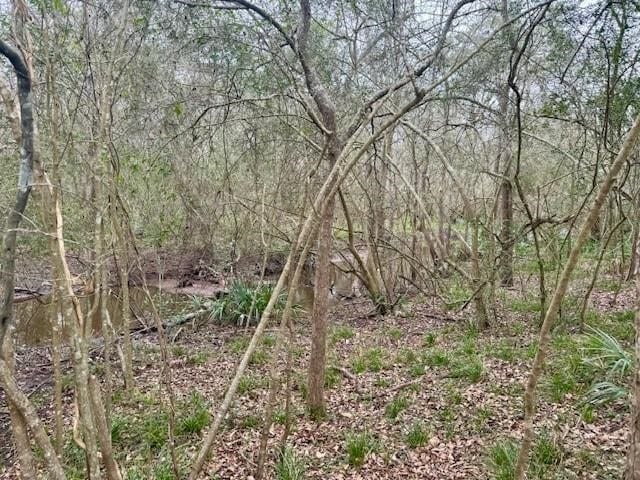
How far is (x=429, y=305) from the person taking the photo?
8.96m

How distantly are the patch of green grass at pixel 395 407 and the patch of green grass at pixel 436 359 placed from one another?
0.99 metres

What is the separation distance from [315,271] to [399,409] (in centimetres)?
173

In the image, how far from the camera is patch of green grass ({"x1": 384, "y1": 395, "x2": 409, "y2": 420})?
4.43 meters

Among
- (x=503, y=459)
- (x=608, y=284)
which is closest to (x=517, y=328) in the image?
(x=608, y=284)

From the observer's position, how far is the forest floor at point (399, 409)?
3555 mm

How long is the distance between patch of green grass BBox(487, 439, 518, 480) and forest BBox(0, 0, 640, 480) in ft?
0.06

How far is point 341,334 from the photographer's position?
739cm

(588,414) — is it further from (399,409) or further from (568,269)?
(568,269)

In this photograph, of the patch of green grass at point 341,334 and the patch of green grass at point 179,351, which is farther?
the patch of green grass at point 341,334

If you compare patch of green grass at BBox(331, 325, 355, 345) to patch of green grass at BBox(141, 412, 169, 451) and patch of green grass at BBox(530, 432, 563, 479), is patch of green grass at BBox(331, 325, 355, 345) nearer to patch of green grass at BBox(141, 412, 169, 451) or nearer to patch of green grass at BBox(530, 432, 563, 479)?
patch of green grass at BBox(141, 412, 169, 451)

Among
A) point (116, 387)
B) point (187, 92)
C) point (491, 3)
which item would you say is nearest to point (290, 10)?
point (187, 92)

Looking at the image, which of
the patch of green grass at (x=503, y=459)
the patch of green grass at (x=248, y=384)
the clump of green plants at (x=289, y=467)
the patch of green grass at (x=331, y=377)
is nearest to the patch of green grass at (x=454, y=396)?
the patch of green grass at (x=503, y=459)

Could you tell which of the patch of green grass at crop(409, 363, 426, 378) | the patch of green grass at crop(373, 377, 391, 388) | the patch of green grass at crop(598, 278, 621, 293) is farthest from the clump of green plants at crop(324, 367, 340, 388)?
the patch of green grass at crop(598, 278, 621, 293)

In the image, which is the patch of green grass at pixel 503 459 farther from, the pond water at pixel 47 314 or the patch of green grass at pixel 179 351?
the pond water at pixel 47 314
